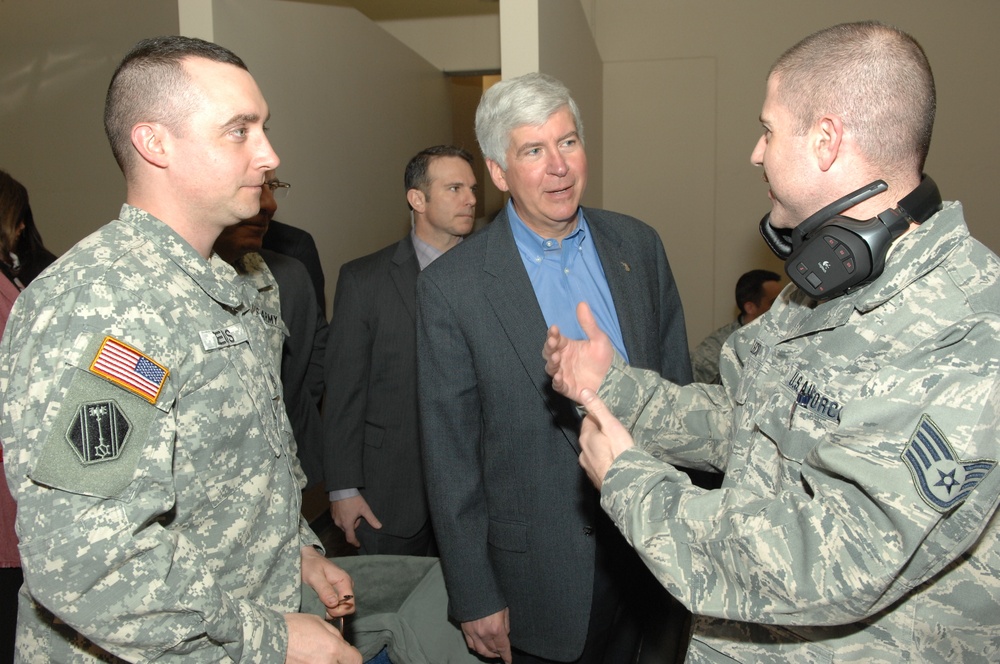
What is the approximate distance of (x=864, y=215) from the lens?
3.68ft

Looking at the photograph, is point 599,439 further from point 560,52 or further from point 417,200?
point 560,52

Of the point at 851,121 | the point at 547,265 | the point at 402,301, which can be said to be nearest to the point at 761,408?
the point at 851,121

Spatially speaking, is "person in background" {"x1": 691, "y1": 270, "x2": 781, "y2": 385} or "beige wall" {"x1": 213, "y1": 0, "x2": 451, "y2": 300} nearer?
"beige wall" {"x1": 213, "y1": 0, "x2": 451, "y2": 300}

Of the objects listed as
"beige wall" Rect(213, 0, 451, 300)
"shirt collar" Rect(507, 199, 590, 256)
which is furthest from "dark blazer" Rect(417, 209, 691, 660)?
"beige wall" Rect(213, 0, 451, 300)

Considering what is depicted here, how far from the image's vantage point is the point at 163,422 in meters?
1.11

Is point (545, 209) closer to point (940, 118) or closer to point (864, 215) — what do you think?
point (864, 215)

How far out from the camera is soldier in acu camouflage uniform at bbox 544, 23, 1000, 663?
92 cm

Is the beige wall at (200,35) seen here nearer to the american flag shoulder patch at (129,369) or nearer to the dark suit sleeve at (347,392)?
the dark suit sleeve at (347,392)

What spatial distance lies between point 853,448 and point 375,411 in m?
1.94

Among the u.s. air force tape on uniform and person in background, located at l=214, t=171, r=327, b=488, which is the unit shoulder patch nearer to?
the u.s. air force tape on uniform

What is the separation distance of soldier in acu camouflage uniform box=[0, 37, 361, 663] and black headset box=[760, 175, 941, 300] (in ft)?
3.18

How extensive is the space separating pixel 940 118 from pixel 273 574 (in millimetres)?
6204

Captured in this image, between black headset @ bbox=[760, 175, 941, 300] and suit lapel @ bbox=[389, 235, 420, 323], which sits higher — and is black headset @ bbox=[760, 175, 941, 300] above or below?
above

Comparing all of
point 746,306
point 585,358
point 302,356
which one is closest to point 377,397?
point 302,356
